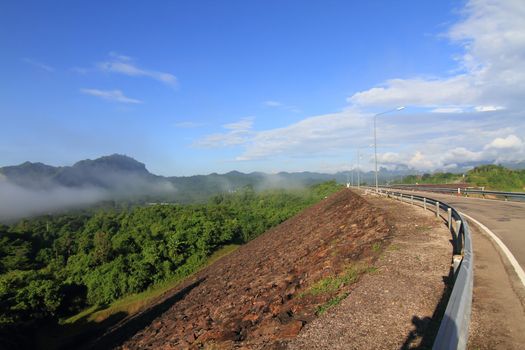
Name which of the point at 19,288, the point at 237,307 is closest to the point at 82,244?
the point at 19,288

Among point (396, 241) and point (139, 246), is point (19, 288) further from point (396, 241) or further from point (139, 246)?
point (396, 241)

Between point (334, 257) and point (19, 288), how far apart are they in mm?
Answer: 40068

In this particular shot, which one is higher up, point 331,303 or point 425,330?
point 425,330

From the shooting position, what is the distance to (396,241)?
42.0 ft

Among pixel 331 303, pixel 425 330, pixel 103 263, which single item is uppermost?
pixel 425 330

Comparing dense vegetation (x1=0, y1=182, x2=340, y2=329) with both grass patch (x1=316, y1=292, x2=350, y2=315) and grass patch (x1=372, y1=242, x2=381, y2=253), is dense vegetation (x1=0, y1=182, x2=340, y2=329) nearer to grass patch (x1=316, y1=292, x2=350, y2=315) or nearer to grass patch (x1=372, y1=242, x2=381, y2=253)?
grass patch (x1=372, y1=242, x2=381, y2=253)

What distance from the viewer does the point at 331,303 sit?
774 cm

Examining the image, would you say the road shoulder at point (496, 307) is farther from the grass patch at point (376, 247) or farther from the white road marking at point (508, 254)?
the grass patch at point (376, 247)

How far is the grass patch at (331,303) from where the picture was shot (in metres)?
7.49

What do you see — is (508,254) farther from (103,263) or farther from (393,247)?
(103,263)

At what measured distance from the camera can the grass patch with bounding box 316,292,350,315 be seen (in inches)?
295

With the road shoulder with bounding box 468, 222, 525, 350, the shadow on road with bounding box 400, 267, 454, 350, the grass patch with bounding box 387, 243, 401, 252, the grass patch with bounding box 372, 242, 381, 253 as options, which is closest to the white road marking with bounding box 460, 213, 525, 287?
the road shoulder with bounding box 468, 222, 525, 350

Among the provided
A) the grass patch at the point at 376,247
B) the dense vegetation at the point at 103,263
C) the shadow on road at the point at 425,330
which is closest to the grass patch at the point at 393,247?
the grass patch at the point at 376,247

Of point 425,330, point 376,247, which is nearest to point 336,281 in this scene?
point 376,247
